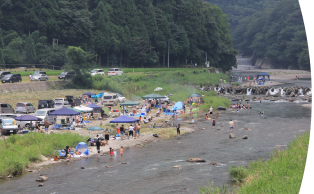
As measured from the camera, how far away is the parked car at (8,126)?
98.0ft

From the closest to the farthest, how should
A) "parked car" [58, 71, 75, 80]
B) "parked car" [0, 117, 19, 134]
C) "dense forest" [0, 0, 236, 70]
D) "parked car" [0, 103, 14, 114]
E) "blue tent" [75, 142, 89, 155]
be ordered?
"blue tent" [75, 142, 89, 155], "parked car" [0, 117, 19, 134], "parked car" [0, 103, 14, 114], "parked car" [58, 71, 75, 80], "dense forest" [0, 0, 236, 70]

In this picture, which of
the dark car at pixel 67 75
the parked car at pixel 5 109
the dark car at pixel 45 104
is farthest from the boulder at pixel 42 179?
the dark car at pixel 67 75

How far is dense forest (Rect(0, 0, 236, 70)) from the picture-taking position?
3191 inches

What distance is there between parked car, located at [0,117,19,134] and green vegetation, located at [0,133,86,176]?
2.87 metres

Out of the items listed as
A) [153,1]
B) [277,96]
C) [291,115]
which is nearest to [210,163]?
[291,115]

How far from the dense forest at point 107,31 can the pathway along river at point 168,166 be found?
41513 mm

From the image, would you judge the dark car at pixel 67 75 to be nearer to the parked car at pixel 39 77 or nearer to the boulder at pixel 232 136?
the parked car at pixel 39 77

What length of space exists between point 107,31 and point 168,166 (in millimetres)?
71968

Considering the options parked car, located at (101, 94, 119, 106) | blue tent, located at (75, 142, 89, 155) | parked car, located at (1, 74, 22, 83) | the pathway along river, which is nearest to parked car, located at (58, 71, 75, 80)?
parked car, located at (1, 74, 22, 83)

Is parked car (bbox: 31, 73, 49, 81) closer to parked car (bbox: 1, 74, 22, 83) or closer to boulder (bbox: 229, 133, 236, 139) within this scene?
parked car (bbox: 1, 74, 22, 83)

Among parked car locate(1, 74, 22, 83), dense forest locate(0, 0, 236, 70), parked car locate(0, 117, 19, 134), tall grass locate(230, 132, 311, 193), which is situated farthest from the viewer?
dense forest locate(0, 0, 236, 70)

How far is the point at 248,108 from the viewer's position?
56.1 meters

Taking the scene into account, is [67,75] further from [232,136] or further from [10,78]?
[232,136]

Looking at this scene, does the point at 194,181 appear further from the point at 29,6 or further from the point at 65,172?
the point at 29,6
